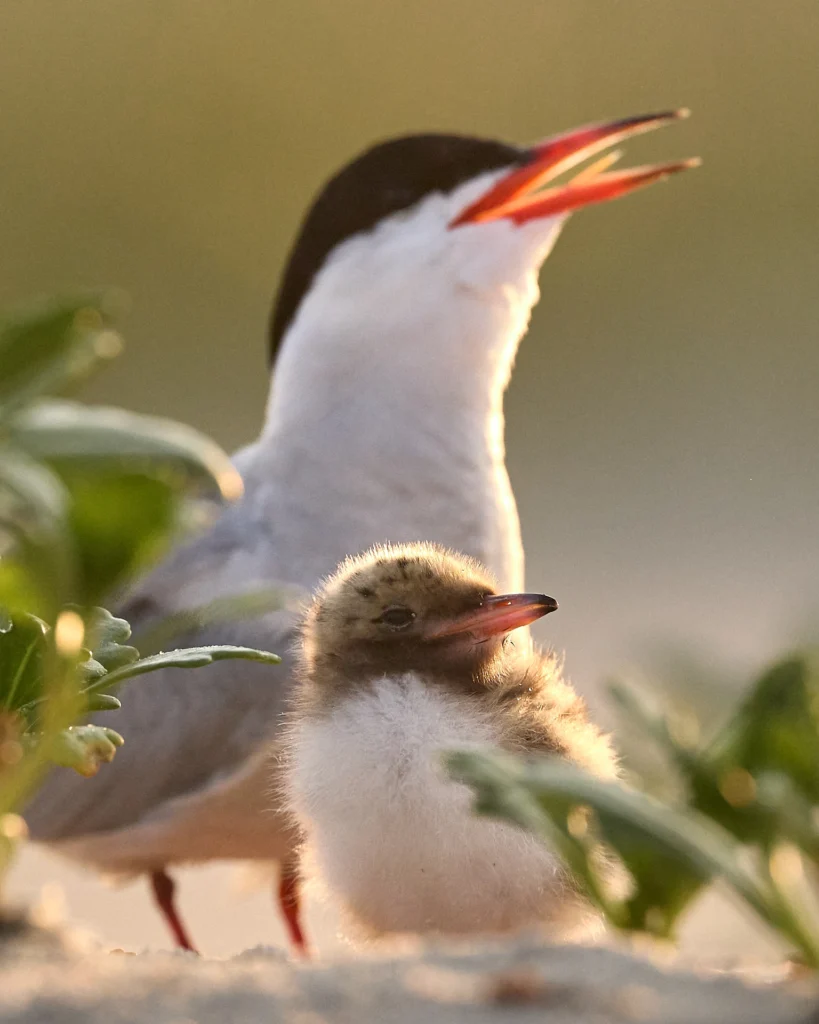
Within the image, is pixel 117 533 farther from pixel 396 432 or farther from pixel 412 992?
pixel 396 432

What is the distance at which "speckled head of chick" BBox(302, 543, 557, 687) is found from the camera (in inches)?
70.9

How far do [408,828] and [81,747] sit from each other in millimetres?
654

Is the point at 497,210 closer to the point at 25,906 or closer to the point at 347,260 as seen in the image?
the point at 347,260

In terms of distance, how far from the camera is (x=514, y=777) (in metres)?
0.84

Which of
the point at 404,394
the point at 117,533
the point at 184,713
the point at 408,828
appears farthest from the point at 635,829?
the point at 404,394

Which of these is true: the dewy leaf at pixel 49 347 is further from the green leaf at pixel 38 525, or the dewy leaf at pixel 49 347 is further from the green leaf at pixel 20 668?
the green leaf at pixel 20 668

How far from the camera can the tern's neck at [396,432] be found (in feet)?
8.29

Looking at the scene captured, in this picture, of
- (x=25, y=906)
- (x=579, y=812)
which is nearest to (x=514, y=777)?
(x=579, y=812)

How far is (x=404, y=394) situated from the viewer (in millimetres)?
2805

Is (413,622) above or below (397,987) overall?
below

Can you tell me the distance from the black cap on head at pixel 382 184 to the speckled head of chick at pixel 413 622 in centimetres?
130

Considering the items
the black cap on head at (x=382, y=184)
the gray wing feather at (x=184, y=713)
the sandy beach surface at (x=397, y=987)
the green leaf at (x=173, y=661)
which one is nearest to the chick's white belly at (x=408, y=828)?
the green leaf at (x=173, y=661)

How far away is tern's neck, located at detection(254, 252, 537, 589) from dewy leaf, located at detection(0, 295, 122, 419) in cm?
158

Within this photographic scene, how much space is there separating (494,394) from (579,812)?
79.7 inches
